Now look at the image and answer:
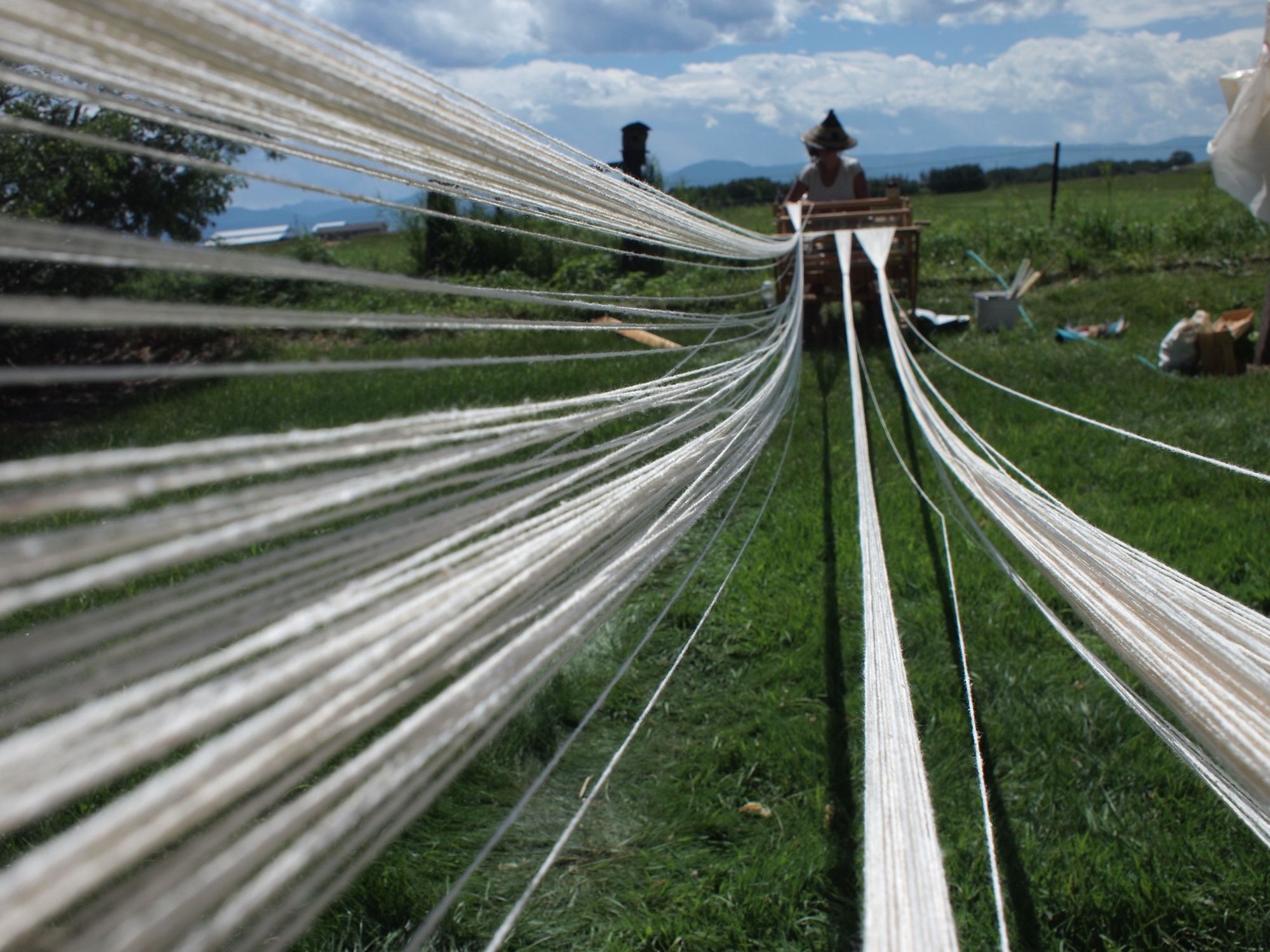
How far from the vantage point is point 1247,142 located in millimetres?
4363

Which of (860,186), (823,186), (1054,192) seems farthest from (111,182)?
→ (1054,192)

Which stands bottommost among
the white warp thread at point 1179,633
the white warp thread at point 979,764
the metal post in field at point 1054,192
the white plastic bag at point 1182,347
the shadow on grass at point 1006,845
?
the shadow on grass at point 1006,845

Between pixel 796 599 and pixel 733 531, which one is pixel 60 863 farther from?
pixel 733 531

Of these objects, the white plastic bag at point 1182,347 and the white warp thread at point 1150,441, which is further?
the white plastic bag at point 1182,347

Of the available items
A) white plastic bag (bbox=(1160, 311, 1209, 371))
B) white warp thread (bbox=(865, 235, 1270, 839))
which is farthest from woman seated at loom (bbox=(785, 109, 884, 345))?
white warp thread (bbox=(865, 235, 1270, 839))

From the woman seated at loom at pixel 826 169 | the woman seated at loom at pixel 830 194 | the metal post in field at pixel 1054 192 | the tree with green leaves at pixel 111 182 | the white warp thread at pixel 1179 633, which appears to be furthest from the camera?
the metal post in field at pixel 1054 192

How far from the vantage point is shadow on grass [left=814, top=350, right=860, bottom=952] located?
176 centimetres

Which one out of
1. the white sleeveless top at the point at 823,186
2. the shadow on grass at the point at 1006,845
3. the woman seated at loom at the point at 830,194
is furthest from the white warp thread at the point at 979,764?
the white sleeveless top at the point at 823,186

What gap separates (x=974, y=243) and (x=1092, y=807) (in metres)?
9.81

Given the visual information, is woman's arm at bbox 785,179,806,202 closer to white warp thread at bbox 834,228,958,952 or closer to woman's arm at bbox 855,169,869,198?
woman's arm at bbox 855,169,869,198

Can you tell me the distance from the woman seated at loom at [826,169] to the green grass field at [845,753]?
307 cm

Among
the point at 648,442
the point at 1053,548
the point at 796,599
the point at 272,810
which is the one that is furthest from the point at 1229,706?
the point at 796,599

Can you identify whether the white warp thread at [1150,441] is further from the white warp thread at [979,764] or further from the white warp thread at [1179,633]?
the white warp thread at [979,764]

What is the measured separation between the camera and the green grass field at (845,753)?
1759mm
